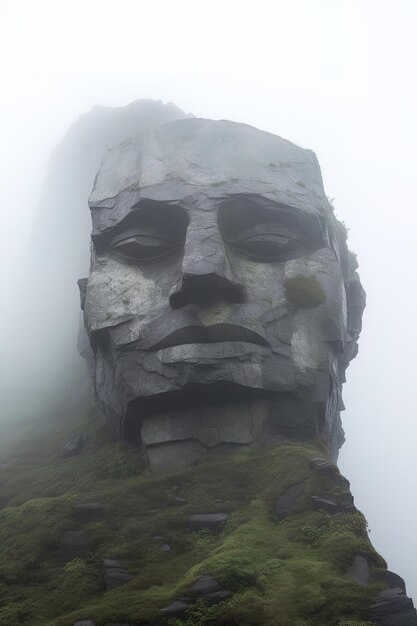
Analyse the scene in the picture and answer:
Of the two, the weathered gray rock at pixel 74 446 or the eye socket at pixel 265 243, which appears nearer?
the eye socket at pixel 265 243

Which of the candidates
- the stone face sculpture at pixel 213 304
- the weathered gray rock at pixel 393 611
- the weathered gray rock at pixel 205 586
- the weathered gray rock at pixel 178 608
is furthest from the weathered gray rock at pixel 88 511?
the weathered gray rock at pixel 393 611

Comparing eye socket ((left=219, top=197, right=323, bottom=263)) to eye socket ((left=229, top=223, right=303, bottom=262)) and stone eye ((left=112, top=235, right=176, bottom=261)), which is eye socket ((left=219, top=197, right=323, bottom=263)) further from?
stone eye ((left=112, top=235, right=176, bottom=261))

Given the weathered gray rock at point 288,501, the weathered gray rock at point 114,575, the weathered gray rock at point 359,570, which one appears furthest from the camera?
the weathered gray rock at point 288,501

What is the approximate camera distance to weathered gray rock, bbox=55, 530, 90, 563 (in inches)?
328

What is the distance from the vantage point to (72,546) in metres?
8.52

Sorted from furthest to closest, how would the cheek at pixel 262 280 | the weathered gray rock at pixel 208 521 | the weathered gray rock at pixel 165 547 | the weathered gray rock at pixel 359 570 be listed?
the cheek at pixel 262 280 → the weathered gray rock at pixel 208 521 → the weathered gray rock at pixel 165 547 → the weathered gray rock at pixel 359 570

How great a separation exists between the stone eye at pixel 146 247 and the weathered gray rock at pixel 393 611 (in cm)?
826

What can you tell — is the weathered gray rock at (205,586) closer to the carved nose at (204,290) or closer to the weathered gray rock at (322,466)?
the weathered gray rock at (322,466)

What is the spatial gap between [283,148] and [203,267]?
557 centimetres

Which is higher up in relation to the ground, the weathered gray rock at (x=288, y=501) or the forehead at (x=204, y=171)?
the forehead at (x=204, y=171)

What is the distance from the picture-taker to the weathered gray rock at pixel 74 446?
13.9 meters

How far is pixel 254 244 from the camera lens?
12.7 metres

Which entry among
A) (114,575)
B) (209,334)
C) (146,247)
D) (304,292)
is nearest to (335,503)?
(114,575)

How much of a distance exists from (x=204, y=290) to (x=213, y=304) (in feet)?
1.01
